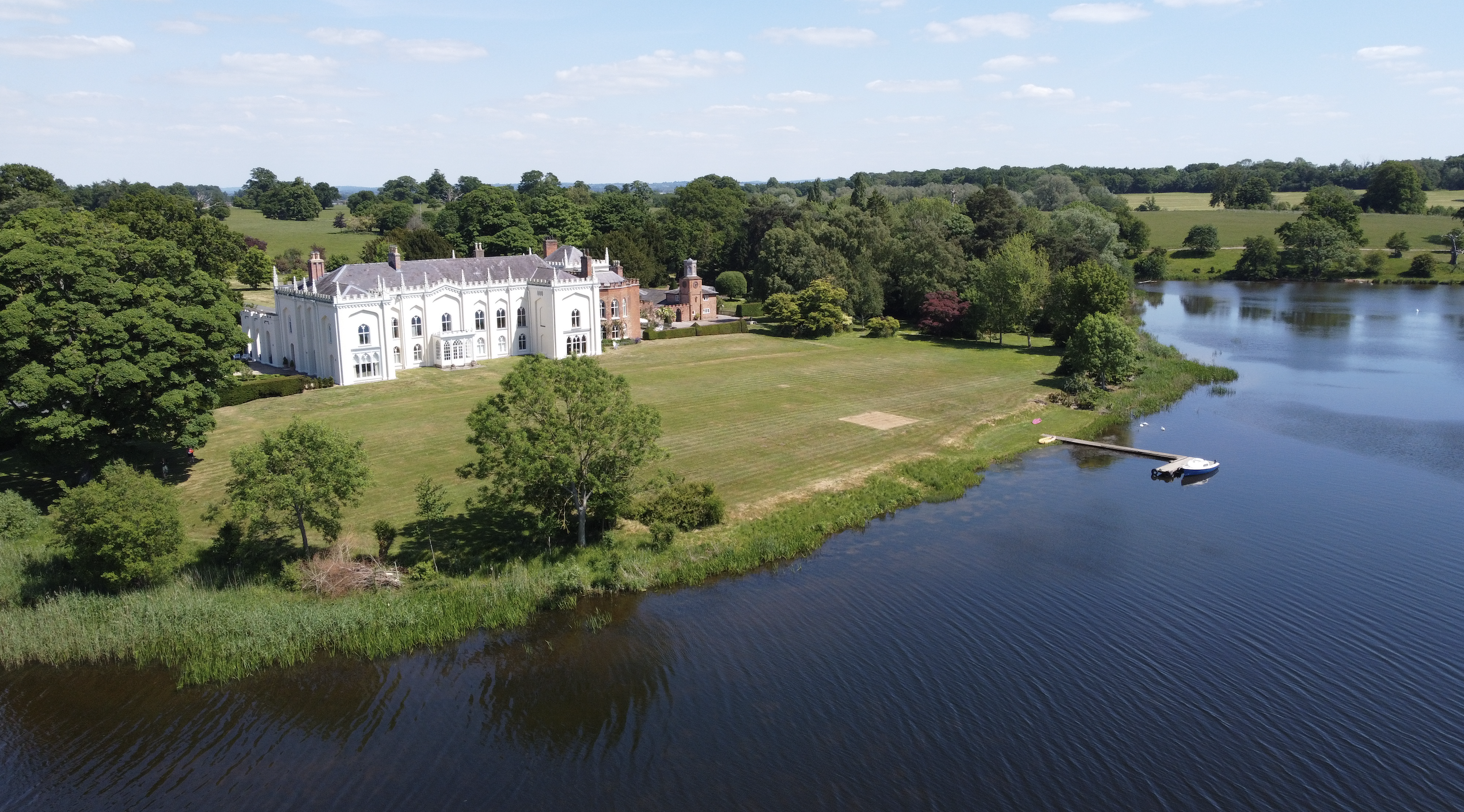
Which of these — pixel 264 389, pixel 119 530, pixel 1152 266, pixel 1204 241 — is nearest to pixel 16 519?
pixel 119 530

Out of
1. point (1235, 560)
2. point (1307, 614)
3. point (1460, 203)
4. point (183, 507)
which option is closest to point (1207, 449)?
point (1235, 560)

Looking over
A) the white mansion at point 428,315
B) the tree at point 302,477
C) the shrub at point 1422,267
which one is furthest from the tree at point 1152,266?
the tree at point 302,477

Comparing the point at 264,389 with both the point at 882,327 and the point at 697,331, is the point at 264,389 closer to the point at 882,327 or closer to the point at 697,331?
the point at 697,331

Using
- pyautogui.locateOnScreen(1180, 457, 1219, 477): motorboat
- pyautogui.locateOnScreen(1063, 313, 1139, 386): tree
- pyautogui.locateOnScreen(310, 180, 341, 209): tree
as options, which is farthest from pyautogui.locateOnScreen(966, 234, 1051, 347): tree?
pyautogui.locateOnScreen(310, 180, 341, 209): tree

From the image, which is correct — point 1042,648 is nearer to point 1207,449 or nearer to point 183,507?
point 1207,449

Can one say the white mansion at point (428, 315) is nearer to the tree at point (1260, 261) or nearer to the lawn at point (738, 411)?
the lawn at point (738, 411)

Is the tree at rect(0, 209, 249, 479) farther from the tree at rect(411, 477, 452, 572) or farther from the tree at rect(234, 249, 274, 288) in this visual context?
the tree at rect(234, 249, 274, 288)

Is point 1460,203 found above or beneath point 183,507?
above
